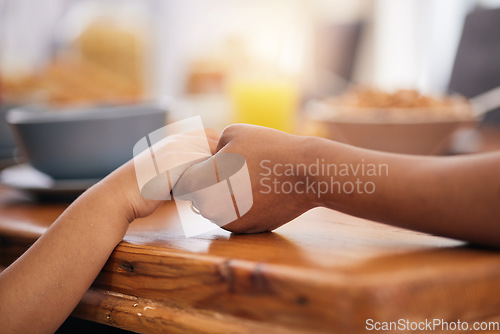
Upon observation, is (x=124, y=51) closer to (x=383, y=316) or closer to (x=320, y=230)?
(x=320, y=230)

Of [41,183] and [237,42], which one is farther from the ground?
[237,42]

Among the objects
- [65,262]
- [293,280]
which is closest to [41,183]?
[65,262]

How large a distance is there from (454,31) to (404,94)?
2.39 metres

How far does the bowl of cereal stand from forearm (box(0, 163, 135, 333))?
1.55ft

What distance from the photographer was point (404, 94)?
822mm

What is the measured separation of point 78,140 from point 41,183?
79 mm

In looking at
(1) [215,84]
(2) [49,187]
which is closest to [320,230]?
(2) [49,187]

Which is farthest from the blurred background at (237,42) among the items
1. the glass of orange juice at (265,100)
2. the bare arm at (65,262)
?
the bare arm at (65,262)

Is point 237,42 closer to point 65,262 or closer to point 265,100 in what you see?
point 265,100

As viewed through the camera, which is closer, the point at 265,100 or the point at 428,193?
the point at 428,193

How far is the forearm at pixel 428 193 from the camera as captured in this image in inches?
13.2

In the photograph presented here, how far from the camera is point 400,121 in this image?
75 centimetres

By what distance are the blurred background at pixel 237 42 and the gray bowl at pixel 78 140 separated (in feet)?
2.19

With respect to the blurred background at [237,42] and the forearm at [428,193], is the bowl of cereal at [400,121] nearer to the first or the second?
the forearm at [428,193]
